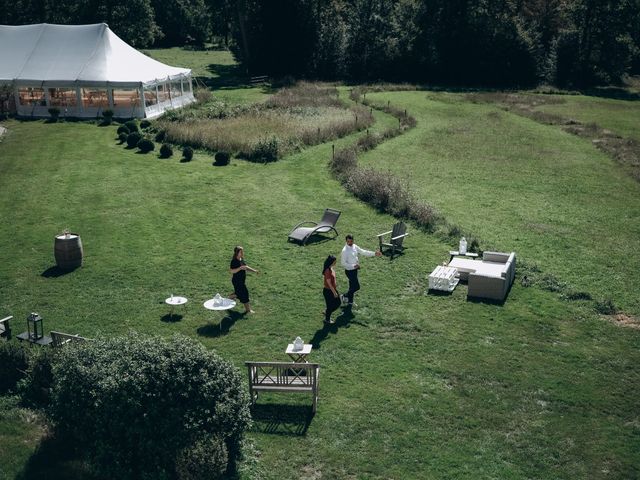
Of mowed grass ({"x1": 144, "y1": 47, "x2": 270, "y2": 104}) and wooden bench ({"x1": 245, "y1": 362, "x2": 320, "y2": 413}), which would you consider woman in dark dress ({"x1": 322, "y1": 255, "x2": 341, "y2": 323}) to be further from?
mowed grass ({"x1": 144, "y1": 47, "x2": 270, "y2": 104})

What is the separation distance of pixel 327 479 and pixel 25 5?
7046cm

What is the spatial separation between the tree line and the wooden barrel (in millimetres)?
52652

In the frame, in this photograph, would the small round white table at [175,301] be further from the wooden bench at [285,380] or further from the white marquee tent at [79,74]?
the white marquee tent at [79,74]

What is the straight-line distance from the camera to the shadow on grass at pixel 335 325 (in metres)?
17.0

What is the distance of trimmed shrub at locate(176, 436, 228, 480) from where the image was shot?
11.5 m

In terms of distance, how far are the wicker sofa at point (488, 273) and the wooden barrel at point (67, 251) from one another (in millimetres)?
11537

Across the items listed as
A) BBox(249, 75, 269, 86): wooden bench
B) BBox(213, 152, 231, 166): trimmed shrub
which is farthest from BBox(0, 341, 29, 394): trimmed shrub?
BBox(249, 75, 269, 86): wooden bench

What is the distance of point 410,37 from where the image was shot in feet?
241

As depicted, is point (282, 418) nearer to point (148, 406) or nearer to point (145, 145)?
point (148, 406)

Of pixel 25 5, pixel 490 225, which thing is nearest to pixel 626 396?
pixel 490 225

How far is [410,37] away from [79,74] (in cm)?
3921

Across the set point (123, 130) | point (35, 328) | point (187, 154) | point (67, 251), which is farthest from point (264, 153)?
point (35, 328)

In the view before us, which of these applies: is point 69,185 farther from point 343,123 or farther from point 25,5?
point 25,5

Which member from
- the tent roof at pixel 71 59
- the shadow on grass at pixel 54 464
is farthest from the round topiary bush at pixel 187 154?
the shadow on grass at pixel 54 464
